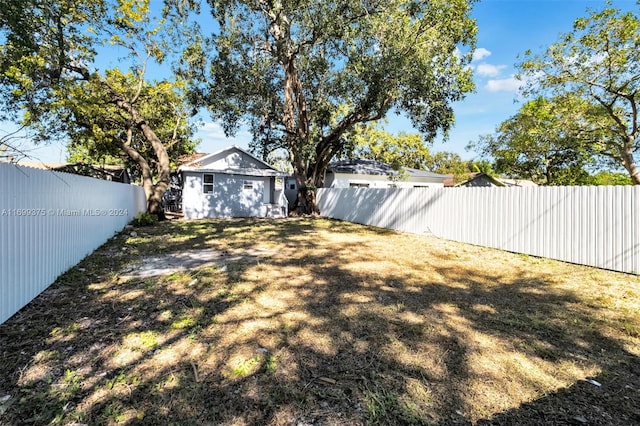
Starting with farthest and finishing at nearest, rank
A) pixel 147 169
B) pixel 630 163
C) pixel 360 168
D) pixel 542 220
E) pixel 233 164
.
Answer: pixel 360 168, pixel 233 164, pixel 630 163, pixel 147 169, pixel 542 220

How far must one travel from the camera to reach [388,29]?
11.1 m

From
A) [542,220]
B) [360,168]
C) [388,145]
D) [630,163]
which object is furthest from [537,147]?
[542,220]

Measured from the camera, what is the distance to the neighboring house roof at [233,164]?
16047mm

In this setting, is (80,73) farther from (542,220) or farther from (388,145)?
(388,145)

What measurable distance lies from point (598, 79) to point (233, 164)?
16.6 m

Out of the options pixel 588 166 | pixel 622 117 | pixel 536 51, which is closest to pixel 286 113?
pixel 536 51

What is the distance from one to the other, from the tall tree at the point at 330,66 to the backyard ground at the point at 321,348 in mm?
8734

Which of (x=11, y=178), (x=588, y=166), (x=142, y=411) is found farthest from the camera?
(x=588, y=166)

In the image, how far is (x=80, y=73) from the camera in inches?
457

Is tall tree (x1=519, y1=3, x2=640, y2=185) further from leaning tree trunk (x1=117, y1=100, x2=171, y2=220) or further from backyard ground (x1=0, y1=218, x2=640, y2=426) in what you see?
leaning tree trunk (x1=117, y1=100, x2=171, y2=220)

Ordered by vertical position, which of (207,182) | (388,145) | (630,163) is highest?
(388,145)

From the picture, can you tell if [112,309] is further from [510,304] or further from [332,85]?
[332,85]

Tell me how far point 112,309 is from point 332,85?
41.8ft

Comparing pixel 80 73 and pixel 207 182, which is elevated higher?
pixel 80 73
